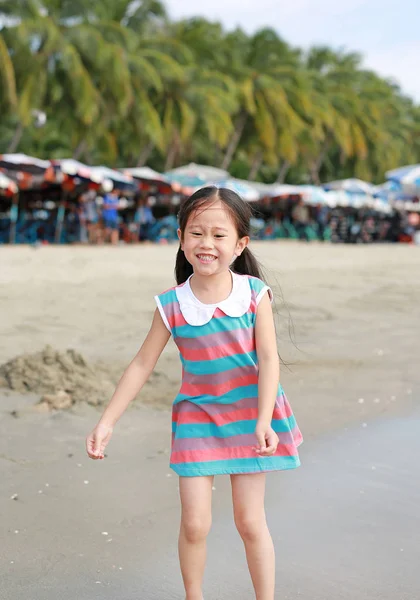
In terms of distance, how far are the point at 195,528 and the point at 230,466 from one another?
183mm

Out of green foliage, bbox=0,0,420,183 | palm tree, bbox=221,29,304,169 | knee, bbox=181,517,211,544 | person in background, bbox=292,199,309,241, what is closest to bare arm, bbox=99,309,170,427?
knee, bbox=181,517,211,544

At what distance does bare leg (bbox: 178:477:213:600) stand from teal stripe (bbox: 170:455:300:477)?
0.9 inches

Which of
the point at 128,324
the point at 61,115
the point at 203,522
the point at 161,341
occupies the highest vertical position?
the point at 61,115

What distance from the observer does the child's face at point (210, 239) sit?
2.06 m

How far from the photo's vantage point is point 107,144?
1300 inches

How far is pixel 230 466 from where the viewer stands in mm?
2018

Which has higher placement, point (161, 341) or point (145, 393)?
point (161, 341)

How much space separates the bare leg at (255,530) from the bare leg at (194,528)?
8cm

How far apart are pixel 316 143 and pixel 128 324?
38.0 meters

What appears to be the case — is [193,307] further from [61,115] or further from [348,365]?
[61,115]

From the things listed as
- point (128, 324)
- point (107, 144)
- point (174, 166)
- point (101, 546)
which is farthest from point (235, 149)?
point (101, 546)

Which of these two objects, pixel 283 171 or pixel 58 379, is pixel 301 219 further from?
pixel 58 379

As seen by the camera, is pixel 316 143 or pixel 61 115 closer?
pixel 61 115

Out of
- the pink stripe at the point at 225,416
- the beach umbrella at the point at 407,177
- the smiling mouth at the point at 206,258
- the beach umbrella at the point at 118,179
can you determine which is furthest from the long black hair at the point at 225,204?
the beach umbrella at the point at 407,177
